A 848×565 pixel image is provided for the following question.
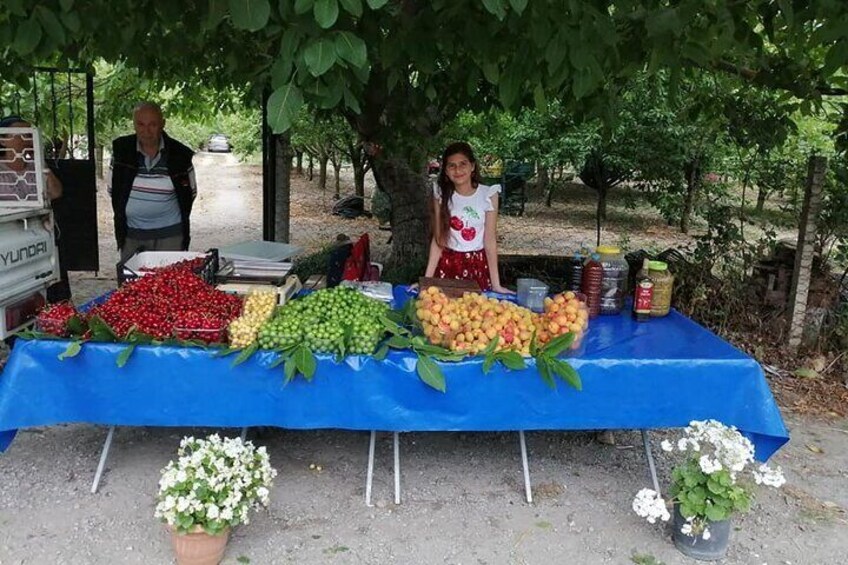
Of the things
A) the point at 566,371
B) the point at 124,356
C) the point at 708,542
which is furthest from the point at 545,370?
the point at 124,356

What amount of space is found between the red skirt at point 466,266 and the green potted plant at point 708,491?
1744mm

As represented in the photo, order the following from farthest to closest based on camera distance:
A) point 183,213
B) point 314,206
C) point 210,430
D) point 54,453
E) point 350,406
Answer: point 314,206 < point 183,213 < point 210,430 < point 54,453 < point 350,406

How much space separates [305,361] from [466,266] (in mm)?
1775

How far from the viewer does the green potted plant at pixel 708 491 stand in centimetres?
277

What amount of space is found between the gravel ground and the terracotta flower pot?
0.46 ft

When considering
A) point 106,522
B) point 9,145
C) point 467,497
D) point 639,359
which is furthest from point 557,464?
point 9,145

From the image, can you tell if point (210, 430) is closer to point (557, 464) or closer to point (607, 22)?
point (557, 464)

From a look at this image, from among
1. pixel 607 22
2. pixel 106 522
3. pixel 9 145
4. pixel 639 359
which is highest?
pixel 607 22

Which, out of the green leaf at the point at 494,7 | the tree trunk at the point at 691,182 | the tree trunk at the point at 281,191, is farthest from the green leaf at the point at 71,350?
the tree trunk at the point at 691,182

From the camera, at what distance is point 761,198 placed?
6625 millimetres

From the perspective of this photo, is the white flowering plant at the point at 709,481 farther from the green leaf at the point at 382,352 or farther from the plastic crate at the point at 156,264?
the plastic crate at the point at 156,264

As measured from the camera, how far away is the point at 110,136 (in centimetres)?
1439

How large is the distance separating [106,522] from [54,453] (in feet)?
2.81

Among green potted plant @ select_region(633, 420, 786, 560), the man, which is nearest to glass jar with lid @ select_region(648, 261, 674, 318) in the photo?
green potted plant @ select_region(633, 420, 786, 560)
